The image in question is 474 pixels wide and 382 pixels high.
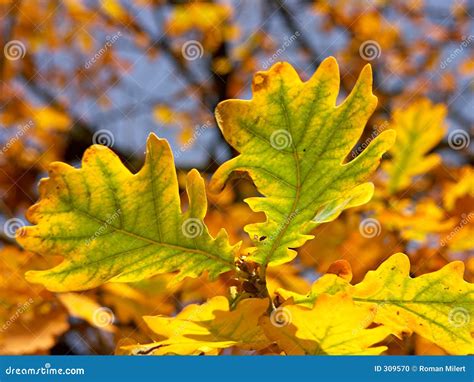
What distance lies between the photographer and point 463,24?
488cm

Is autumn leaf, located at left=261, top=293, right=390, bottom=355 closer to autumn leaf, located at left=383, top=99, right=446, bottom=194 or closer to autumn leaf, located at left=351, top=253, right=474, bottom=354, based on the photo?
autumn leaf, located at left=351, top=253, right=474, bottom=354

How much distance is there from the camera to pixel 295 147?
2.59 ft

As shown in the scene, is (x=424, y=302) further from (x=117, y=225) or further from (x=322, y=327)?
(x=117, y=225)

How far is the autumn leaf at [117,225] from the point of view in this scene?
763 mm

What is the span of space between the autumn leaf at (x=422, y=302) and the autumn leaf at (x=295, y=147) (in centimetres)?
10

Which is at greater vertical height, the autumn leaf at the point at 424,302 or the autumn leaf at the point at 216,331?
the autumn leaf at the point at 424,302

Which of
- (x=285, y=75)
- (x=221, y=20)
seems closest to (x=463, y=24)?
(x=221, y=20)

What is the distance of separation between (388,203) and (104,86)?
3.36 meters

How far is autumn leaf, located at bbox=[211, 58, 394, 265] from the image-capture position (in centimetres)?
78

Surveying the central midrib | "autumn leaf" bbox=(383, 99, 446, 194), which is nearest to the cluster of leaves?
the central midrib

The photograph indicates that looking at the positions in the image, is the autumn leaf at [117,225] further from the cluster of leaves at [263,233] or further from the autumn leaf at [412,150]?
the autumn leaf at [412,150]

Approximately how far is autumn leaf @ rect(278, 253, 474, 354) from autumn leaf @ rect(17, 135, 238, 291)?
0.46 feet

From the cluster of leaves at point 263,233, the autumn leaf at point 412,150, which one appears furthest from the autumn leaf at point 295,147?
the autumn leaf at point 412,150

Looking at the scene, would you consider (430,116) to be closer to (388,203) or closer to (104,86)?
(388,203)
